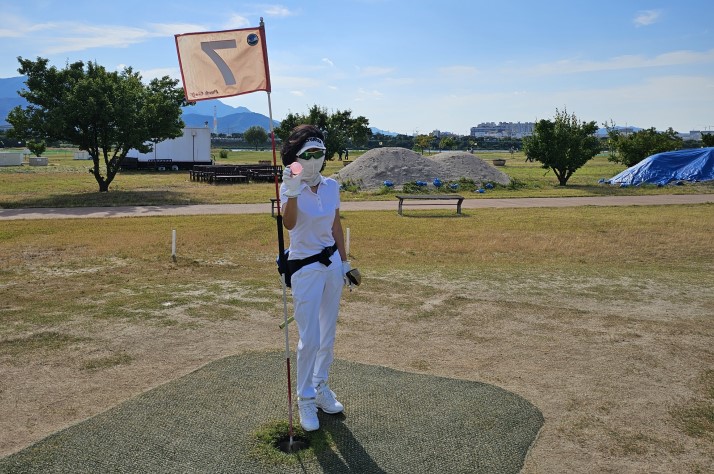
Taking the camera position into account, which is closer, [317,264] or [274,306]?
[317,264]

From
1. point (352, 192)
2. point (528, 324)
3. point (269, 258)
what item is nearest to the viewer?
point (528, 324)

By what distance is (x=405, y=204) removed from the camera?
2703 centimetres

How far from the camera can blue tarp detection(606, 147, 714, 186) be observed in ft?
133

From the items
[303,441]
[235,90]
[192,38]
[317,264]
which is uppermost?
[192,38]

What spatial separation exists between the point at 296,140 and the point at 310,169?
271 millimetres

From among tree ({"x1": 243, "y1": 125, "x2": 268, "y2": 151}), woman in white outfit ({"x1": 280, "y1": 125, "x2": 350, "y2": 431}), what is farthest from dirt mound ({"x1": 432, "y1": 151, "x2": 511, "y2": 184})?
tree ({"x1": 243, "y1": 125, "x2": 268, "y2": 151})

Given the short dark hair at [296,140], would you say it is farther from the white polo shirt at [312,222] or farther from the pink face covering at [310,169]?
the white polo shirt at [312,222]

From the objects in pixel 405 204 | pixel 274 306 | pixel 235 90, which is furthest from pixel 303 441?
pixel 405 204

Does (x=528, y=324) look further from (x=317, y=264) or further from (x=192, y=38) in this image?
(x=192, y=38)

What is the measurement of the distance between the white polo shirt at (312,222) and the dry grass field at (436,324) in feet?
8.21

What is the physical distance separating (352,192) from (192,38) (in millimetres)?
29033

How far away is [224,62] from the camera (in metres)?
5.76

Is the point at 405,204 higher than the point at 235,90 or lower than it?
lower

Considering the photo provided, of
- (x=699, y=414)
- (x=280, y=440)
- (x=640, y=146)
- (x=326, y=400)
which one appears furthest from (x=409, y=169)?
(x=280, y=440)
